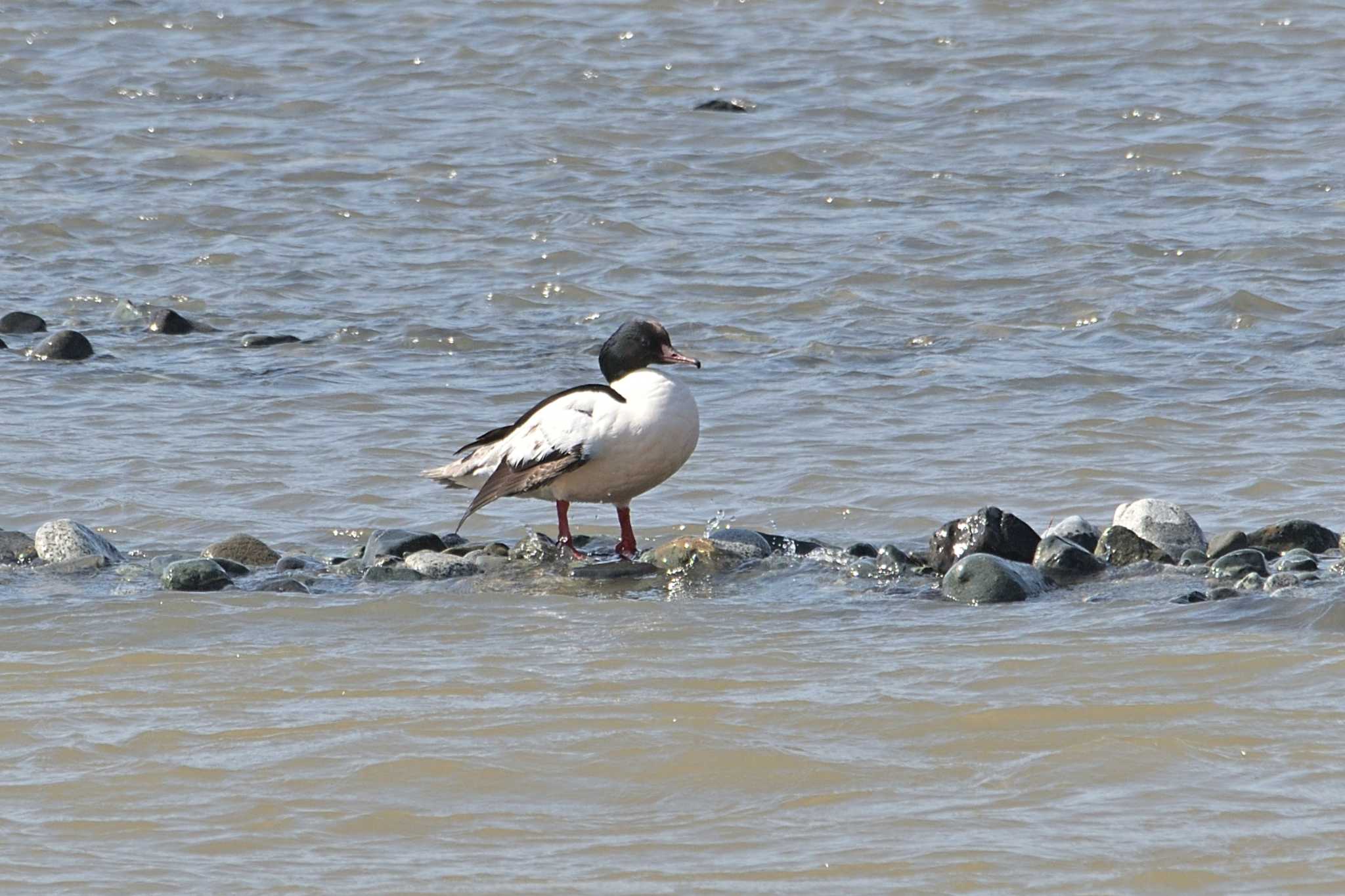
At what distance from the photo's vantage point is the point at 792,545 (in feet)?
27.3

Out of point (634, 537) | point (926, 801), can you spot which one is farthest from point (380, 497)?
point (926, 801)

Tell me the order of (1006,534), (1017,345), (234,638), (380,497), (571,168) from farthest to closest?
(571,168) < (1017,345) < (380,497) < (1006,534) < (234,638)

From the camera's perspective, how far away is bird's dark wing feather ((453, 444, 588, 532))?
8016 mm

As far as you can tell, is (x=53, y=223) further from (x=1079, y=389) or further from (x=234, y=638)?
(x=234, y=638)

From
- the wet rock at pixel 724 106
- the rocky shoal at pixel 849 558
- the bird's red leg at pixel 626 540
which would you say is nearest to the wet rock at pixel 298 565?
the rocky shoal at pixel 849 558

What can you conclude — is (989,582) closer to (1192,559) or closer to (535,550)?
(1192,559)

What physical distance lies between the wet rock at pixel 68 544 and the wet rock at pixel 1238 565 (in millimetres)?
4362

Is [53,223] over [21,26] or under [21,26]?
under

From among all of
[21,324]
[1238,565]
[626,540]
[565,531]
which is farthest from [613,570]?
[21,324]

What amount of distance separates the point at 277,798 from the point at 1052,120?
15.1m

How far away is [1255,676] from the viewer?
618cm

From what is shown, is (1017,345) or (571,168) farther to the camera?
(571,168)

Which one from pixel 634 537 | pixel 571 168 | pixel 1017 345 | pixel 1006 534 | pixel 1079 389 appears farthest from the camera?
pixel 571 168

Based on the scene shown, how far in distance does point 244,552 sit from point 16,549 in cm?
95
